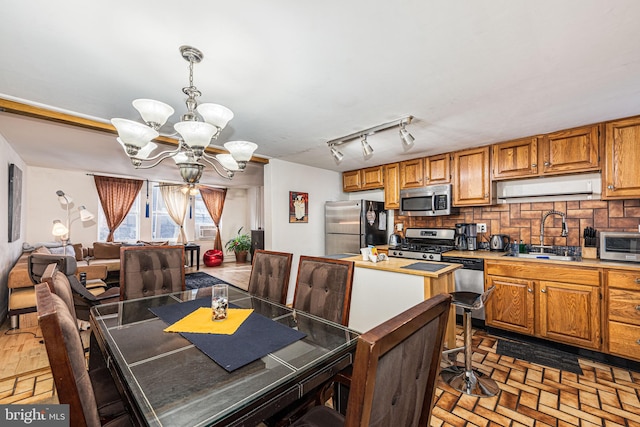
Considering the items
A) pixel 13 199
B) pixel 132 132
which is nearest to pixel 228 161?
pixel 132 132

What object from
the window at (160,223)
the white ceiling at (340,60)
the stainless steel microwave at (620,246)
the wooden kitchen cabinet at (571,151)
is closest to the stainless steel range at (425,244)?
the wooden kitchen cabinet at (571,151)

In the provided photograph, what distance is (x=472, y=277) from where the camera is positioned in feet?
10.4

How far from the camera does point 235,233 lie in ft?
27.2

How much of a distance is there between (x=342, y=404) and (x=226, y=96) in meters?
2.17

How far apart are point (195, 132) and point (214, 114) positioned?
0.17 metres

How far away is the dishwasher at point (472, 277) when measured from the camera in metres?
3.10

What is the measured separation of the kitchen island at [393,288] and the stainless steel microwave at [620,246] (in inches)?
54.5

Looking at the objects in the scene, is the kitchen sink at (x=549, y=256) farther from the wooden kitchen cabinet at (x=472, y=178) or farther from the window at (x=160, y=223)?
the window at (x=160, y=223)

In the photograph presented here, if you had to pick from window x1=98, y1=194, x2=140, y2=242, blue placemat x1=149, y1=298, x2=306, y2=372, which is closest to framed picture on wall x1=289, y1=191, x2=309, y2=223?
blue placemat x1=149, y1=298, x2=306, y2=372

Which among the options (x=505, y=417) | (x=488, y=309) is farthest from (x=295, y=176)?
(x=505, y=417)

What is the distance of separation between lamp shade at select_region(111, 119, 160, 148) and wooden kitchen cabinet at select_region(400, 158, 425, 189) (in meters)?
3.41

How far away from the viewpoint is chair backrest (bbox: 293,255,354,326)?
1709 millimetres

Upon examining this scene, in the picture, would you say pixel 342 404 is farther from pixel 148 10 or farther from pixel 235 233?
pixel 235 233

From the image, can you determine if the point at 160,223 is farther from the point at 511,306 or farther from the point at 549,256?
the point at 549,256
